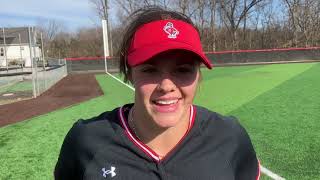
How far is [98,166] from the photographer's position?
7.08ft

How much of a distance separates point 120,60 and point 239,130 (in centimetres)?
65

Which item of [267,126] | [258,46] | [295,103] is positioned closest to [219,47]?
[258,46]

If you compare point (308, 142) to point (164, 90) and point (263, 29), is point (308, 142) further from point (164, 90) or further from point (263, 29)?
point (263, 29)

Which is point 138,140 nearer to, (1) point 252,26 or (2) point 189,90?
(2) point 189,90

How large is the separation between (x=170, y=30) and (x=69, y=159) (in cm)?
82

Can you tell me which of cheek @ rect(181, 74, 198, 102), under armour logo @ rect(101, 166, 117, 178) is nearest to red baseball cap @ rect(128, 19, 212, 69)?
cheek @ rect(181, 74, 198, 102)

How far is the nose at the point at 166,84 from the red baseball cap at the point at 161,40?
0.11 m

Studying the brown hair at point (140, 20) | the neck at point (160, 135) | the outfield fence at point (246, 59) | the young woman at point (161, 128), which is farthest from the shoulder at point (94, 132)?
the outfield fence at point (246, 59)

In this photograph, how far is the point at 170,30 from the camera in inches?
78.7

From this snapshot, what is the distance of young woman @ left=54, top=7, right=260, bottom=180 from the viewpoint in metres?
2.01

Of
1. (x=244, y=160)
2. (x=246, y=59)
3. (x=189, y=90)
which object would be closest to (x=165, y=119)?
(x=189, y=90)

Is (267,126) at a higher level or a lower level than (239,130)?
lower

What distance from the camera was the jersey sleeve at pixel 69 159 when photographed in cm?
232

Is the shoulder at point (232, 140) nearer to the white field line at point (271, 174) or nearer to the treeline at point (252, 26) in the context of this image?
the white field line at point (271, 174)
